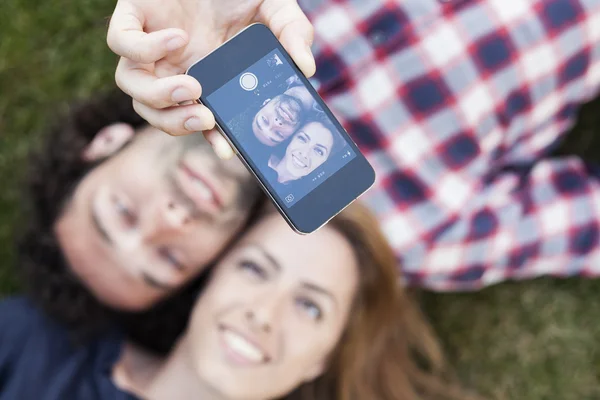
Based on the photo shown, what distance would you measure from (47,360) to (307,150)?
→ 1.03 meters

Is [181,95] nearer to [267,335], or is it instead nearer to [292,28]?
[292,28]

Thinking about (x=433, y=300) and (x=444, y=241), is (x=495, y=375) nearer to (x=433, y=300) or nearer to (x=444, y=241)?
(x=433, y=300)

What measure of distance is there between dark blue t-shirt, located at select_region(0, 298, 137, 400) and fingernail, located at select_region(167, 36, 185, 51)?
100 cm

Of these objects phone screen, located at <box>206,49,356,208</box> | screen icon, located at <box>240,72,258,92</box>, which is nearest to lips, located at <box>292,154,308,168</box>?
phone screen, located at <box>206,49,356,208</box>

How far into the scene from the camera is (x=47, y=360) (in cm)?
149

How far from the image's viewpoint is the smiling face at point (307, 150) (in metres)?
0.84

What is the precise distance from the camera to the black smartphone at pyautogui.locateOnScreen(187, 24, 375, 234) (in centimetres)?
82

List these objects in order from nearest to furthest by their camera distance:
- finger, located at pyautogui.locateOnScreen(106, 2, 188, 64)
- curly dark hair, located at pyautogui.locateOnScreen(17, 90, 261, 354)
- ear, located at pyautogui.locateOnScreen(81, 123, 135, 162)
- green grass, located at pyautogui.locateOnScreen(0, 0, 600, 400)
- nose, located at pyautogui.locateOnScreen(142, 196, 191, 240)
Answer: finger, located at pyautogui.locateOnScreen(106, 2, 188, 64)
nose, located at pyautogui.locateOnScreen(142, 196, 191, 240)
ear, located at pyautogui.locateOnScreen(81, 123, 135, 162)
curly dark hair, located at pyautogui.locateOnScreen(17, 90, 261, 354)
green grass, located at pyautogui.locateOnScreen(0, 0, 600, 400)

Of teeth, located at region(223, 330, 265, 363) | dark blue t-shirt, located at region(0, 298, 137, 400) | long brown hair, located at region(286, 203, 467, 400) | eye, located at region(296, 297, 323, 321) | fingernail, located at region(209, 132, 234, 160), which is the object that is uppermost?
fingernail, located at region(209, 132, 234, 160)

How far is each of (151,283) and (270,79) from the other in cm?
70

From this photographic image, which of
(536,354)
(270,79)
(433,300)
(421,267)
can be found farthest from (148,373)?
(536,354)

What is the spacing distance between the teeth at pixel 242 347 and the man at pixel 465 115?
467mm

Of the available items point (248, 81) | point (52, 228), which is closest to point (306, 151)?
point (248, 81)

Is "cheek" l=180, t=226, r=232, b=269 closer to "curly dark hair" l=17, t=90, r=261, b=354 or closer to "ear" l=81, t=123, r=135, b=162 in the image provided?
"curly dark hair" l=17, t=90, r=261, b=354
